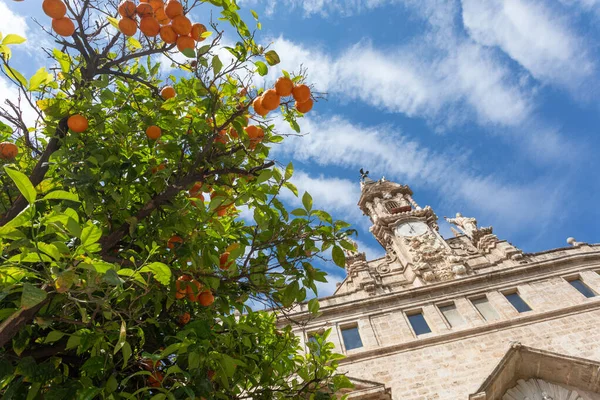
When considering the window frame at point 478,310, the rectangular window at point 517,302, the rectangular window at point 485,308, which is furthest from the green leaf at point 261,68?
the rectangular window at point 517,302

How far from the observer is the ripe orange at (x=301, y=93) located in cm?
351

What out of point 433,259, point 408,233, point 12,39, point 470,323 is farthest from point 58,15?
point 408,233

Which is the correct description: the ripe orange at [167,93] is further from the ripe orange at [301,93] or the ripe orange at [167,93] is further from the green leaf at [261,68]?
the ripe orange at [301,93]

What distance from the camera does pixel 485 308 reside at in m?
15.4

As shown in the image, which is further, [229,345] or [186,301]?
[186,301]

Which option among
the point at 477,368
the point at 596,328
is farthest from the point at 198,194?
the point at 596,328

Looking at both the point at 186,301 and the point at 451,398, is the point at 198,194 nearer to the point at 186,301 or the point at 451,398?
the point at 186,301

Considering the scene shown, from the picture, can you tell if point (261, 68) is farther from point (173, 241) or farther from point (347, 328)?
point (347, 328)

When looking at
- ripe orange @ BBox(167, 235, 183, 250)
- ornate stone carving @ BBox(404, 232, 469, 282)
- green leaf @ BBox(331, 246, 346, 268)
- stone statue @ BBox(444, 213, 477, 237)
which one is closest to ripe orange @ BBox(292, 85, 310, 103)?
green leaf @ BBox(331, 246, 346, 268)

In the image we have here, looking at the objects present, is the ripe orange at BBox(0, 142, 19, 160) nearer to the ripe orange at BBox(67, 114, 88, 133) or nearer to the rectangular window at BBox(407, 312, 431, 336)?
the ripe orange at BBox(67, 114, 88, 133)

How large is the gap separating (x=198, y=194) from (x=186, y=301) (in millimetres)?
1216

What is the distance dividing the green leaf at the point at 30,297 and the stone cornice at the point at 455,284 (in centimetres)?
1469

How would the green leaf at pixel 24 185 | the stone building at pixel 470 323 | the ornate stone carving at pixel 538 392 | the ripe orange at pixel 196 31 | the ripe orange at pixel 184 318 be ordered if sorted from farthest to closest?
the stone building at pixel 470 323 < the ornate stone carving at pixel 538 392 < the ripe orange at pixel 184 318 < the ripe orange at pixel 196 31 < the green leaf at pixel 24 185

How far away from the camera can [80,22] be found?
12.0 ft
